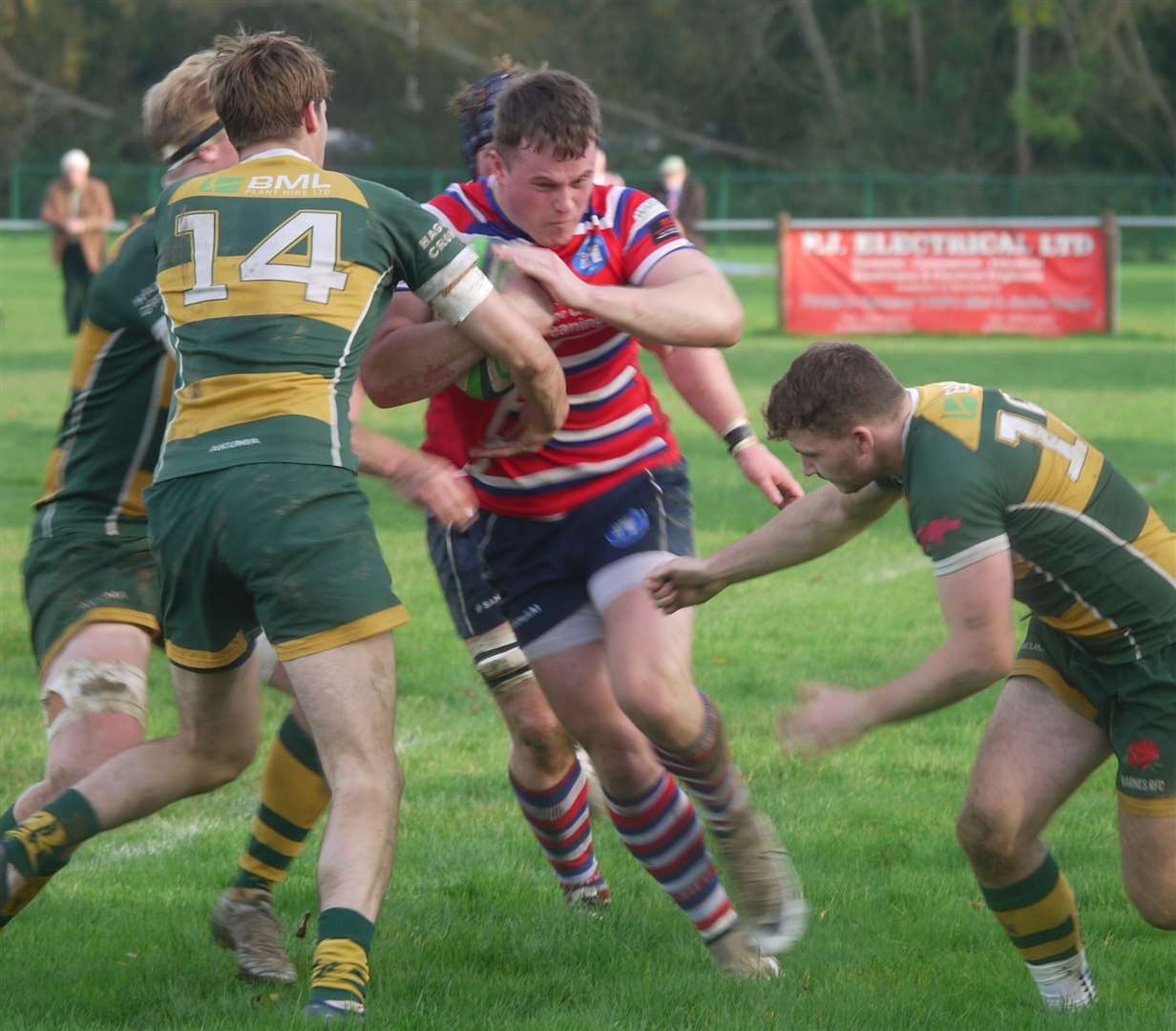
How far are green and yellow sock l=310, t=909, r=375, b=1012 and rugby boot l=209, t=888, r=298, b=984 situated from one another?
2.85 feet

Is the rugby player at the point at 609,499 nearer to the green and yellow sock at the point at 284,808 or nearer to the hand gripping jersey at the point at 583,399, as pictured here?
the hand gripping jersey at the point at 583,399

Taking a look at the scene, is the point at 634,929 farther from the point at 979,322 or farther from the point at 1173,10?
the point at 1173,10

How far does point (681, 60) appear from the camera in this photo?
189 feet

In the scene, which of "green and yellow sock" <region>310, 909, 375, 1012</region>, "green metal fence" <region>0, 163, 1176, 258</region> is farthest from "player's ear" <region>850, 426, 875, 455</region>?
"green metal fence" <region>0, 163, 1176, 258</region>

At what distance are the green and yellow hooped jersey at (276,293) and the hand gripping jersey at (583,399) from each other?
874mm

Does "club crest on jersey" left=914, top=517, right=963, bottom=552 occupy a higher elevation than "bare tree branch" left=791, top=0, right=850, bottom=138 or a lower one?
higher

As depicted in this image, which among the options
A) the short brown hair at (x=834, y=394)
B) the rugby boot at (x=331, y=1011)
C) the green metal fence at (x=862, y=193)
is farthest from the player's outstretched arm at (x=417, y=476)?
the green metal fence at (x=862, y=193)

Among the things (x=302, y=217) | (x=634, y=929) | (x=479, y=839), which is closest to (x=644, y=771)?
(x=634, y=929)

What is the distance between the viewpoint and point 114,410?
15.4ft

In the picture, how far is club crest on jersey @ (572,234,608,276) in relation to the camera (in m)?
4.78

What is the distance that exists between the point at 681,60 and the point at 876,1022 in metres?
55.4

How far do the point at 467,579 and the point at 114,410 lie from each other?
3.44 feet

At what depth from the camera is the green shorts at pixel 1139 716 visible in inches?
166

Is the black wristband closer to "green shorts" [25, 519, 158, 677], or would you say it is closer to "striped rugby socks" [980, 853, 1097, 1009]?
"striped rugby socks" [980, 853, 1097, 1009]
